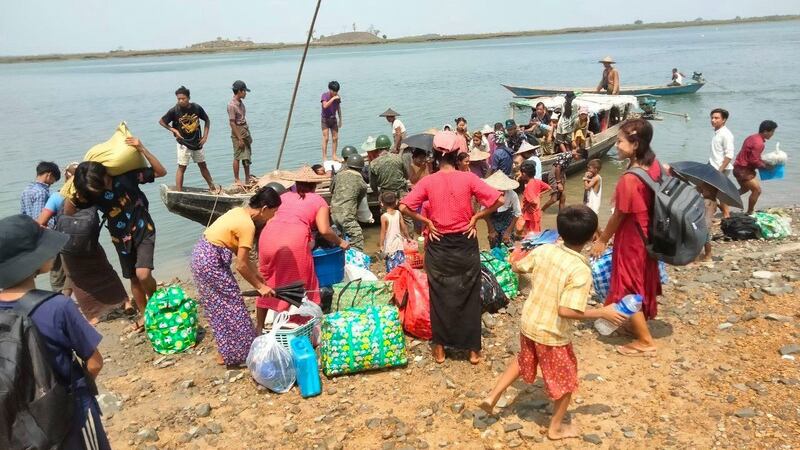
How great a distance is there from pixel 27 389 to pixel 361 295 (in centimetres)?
340

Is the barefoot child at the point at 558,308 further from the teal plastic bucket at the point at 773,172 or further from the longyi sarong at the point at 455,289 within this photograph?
the teal plastic bucket at the point at 773,172

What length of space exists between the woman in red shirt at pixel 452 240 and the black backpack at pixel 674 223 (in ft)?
3.97

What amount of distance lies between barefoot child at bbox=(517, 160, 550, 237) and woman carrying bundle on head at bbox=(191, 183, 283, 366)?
12.0ft

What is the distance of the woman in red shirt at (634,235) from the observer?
427 centimetres

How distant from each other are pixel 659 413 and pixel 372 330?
2.28 meters

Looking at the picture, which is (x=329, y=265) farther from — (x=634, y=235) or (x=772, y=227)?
(x=772, y=227)

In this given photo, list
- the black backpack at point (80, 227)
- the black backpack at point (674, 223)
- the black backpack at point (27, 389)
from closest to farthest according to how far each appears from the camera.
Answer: the black backpack at point (27, 389)
the black backpack at point (674, 223)
the black backpack at point (80, 227)

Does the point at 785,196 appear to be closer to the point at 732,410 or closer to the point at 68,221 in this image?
the point at 732,410

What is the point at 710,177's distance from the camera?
20.7ft

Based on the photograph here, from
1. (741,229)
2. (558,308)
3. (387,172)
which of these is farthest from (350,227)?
(741,229)

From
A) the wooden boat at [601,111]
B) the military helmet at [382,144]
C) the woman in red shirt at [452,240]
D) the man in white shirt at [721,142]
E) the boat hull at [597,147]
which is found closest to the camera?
the woman in red shirt at [452,240]

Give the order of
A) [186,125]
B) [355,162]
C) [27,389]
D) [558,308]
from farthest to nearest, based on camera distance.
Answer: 1. [186,125]
2. [355,162]
3. [558,308]
4. [27,389]

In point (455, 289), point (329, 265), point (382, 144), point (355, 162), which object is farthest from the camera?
point (382, 144)

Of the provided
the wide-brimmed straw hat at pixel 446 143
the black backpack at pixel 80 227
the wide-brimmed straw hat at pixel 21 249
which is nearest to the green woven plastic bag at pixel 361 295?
the wide-brimmed straw hat at pixel 446 143
